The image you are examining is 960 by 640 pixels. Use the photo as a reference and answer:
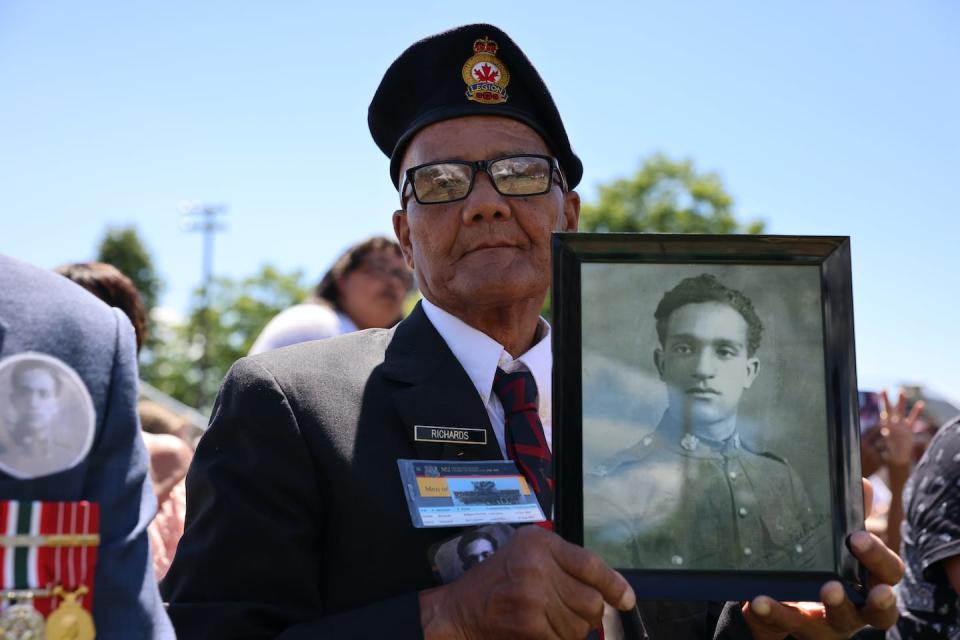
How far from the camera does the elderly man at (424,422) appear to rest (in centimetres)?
183

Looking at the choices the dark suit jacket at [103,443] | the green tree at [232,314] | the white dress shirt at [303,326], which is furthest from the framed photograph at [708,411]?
the green tree at [232,314]

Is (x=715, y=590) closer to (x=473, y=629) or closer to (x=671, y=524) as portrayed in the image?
(x=671, y=524)

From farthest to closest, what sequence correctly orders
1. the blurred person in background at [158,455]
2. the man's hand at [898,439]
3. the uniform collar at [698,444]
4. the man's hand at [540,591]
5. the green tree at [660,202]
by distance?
the green tree at [660,202]
the man's hand at [898,439]
the blurred person in background at [158,455]
the uniform collar at [698,444]
the man's hand at [540,591]

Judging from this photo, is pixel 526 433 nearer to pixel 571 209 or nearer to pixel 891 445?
pixel 571 209

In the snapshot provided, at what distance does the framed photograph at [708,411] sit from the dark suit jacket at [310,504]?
490mm

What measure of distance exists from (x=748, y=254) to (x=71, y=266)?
3194 mm

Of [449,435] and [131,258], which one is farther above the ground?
[131,258]

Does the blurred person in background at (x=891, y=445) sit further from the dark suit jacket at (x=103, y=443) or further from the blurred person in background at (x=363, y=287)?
the dark suit jacket at (x=103, y=443)

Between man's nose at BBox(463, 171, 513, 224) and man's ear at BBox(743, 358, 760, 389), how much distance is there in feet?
2.80

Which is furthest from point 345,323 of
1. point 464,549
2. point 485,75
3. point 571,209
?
point 464,549

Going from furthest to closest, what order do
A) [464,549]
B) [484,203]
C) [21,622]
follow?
[484,203]
[464,549]
[21,622]

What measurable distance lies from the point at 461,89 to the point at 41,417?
1.59 m

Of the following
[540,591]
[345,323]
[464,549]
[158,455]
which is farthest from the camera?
[345,323]

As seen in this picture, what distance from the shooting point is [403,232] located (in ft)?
9.33
